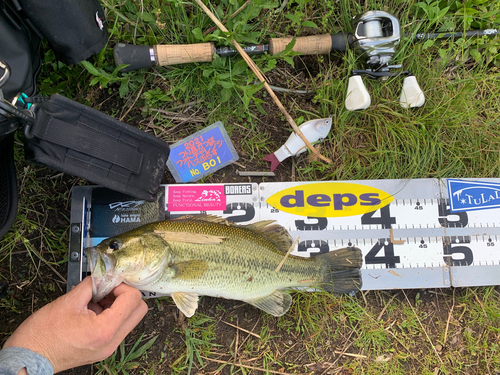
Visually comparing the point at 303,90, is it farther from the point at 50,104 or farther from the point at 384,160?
the point at 50,104

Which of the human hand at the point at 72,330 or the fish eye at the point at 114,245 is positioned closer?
the human hand at the point at 72,330

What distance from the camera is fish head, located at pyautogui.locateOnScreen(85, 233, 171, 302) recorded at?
7.77 ft

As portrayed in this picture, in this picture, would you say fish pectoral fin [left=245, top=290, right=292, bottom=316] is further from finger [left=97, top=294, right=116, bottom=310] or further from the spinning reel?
the spinning reel

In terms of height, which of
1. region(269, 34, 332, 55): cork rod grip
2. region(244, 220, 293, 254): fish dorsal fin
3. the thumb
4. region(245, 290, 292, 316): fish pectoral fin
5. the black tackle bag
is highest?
region(269, 34, 332, 55): cork rod grip

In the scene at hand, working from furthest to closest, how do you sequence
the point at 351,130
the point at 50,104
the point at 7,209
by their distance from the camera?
the point at 351,130, the point at 7,209, the point at 50,104

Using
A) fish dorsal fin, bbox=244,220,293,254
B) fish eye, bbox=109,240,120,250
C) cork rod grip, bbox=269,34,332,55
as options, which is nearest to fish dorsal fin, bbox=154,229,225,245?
fish eye, bbox=109,240,120,250

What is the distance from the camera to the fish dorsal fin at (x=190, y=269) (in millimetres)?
2557

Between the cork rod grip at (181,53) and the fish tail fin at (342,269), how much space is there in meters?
2.14

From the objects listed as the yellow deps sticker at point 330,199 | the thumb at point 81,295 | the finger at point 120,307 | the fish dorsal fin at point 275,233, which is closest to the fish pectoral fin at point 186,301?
the finger at point 120,307

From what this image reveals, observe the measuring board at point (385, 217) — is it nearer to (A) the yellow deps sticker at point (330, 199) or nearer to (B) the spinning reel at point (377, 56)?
(A) the yellow deps sticker at point (330, 199)

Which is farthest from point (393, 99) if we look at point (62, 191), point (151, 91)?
point (62, 191)

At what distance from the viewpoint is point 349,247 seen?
3.02 metres

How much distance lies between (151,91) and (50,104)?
37.1 inches

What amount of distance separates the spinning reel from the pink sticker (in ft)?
5.11
